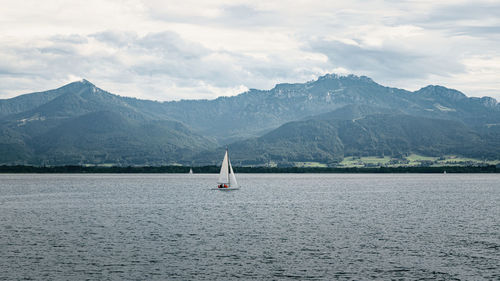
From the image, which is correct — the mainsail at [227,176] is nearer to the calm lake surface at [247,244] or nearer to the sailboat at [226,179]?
the sailboat at [226,179]

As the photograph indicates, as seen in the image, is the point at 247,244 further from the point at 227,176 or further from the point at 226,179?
the point at 226,179

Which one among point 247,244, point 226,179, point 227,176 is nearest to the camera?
point 247,244

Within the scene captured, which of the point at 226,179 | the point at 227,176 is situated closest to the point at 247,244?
Result: the point at 227,176

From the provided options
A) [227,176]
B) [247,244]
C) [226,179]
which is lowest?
[247,244]

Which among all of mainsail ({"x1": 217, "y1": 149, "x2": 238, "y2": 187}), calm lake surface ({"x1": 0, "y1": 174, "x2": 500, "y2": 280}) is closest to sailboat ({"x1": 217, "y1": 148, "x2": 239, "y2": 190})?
mainsail ({"x1": 217, "y1": 149, "x2": 238, "y2": 187})

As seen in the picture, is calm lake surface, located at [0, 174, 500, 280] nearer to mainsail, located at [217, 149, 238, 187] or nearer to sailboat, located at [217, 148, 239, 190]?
mainsail, located at [217, 149, 238, 187]

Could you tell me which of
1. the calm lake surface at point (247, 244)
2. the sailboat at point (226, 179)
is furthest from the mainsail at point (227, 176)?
the calm lake surface at point (247, 244)

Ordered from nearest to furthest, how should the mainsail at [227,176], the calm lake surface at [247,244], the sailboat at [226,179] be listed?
the calm lake surface at [247,244] → the mainsail at [227,176] → the sailboat at [226,179]

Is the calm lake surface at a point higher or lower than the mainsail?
lower

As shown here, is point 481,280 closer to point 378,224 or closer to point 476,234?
point 476,234

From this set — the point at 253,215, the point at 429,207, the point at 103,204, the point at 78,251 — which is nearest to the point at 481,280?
the point at 78,251

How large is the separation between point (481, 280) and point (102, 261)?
1639 inches

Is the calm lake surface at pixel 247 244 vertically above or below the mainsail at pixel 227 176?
below

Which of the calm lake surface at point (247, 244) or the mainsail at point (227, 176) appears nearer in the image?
the calm lake surface at point (247, 244)
